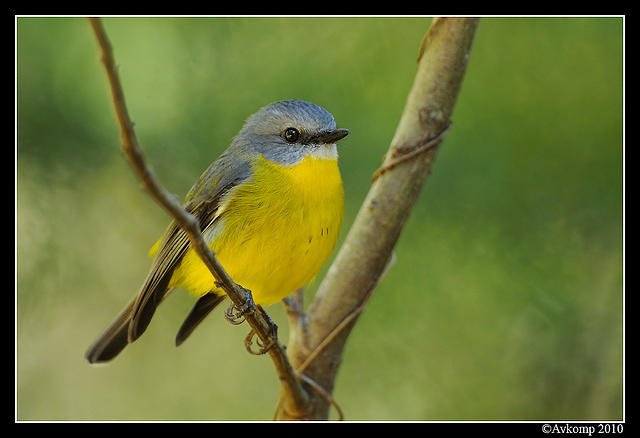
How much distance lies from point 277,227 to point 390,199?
0.75m

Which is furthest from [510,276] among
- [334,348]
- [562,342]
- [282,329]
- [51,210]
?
[51,210]

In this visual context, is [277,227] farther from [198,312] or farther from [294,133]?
[198,312]

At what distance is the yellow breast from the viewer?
2840mm

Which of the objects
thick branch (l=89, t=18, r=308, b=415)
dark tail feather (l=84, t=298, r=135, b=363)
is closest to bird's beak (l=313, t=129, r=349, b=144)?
thick branch (l=89, t=18, r=308, b=415)

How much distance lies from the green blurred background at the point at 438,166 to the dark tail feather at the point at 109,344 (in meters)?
0.71

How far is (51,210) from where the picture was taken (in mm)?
3812

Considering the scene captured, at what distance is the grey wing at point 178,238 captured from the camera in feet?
9.74

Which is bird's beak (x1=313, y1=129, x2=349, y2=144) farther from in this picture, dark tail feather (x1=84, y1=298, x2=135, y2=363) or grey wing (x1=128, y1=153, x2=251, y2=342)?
dark tail feather (x1=84, y1=298, x2=135, y2=363)

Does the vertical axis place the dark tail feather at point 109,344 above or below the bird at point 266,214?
below

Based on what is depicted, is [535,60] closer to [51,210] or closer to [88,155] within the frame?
[88,155]

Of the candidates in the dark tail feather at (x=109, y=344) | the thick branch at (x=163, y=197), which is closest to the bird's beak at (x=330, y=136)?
the thick branch at (x=163, y=197)

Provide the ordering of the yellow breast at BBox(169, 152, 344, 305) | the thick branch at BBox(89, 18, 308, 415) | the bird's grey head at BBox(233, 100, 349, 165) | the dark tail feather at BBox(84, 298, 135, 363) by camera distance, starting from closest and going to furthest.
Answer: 1. the thick branch at BBox(89, 18, 308, 415)
2. the yellow breast at BBox(169, 152, 344, 305)
3. the bird's grey head at BBox(233, 100, 349, 165)
4. the dark tail feather at BBox(84, 298, 135, 363)

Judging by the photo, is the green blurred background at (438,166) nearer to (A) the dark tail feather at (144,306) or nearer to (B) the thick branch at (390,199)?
(B) the thick branch at (390,199)

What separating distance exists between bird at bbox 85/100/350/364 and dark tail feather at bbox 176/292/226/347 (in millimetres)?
137
